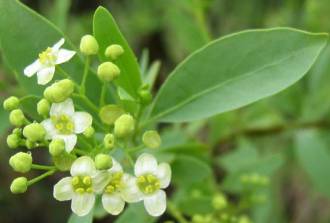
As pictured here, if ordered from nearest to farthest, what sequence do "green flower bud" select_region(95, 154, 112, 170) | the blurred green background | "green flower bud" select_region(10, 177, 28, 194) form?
"green flower bud" select_region(95, 154, 112, 170)
"green flower bud" select_region(10, 177, 28, 194)
the blurred green background

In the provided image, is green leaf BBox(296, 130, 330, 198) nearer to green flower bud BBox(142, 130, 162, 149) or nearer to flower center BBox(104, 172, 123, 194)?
green flower bud BBox(142, 130, 162, 149)

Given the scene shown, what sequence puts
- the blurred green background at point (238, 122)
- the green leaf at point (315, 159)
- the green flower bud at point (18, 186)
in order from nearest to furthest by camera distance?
the green flower bud at point (18, 186) < the blurred green background at point (238, 122) < the green leaf at point (315, 159)

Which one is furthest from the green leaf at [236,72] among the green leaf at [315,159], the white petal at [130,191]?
the green leaf at [315,159]

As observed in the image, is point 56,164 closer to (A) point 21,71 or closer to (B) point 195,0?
(A) point 21,71

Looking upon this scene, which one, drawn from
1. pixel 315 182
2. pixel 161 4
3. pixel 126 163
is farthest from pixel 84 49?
pixel 161 4

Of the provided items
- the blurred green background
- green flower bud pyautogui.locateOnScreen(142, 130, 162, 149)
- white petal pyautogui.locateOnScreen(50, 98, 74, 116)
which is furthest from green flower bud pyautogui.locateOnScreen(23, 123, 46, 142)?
the blurred green background

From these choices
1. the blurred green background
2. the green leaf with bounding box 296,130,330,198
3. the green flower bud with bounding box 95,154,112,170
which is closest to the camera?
the green flower bud with bounding box 95,154,112,170

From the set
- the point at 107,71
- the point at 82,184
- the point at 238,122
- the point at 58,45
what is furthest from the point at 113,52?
the point at 238,122

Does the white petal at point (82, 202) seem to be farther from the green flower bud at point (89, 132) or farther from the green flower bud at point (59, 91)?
the green flower bud at point (59, 91)
